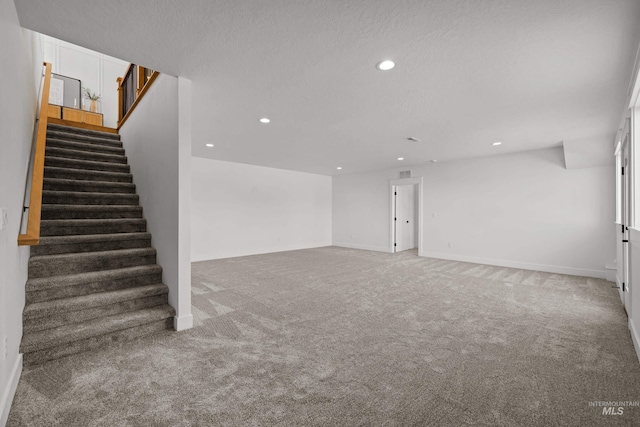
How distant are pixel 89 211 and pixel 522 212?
7.44 m

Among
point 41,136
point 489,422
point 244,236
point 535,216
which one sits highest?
point 41,136

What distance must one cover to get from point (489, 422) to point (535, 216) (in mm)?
5474

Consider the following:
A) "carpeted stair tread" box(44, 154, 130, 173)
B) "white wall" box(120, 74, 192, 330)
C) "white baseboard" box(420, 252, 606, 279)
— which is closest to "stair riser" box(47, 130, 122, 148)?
"carpeted stair tread" box(44, 154, 130, 173)

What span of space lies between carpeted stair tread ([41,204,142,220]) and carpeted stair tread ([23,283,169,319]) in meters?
1.23

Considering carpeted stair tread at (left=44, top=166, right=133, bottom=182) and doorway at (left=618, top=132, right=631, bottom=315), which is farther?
carpeted stair tread at (left=44, top=166, right=133, bottom=182)

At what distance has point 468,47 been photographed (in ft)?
7.49

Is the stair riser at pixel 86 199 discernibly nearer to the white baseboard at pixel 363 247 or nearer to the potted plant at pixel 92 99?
the potted plant at pixel 92 99

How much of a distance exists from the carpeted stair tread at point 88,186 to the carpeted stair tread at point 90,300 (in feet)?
5.78

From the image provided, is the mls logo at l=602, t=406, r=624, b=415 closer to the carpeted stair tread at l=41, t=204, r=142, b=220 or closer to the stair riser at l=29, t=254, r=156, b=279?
the stair riser at l=29, t=254, r=156, b=279

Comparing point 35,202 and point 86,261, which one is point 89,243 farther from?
point 35,202

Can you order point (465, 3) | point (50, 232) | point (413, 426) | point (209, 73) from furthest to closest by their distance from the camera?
point (50, 232) → point (209, 73) → point (465, 3) → point (413, 426)

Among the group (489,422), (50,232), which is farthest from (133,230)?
(489,422)

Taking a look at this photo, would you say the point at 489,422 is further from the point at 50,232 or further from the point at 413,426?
the point at 50,232

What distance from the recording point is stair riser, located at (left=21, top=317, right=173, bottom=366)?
87.4 inches
